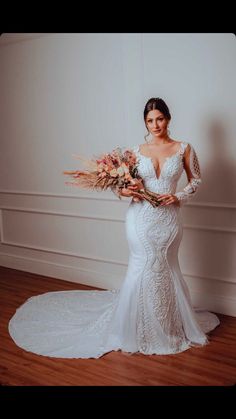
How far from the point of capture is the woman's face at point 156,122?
328 centimetres

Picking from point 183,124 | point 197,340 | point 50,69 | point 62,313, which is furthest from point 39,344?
point 50,69

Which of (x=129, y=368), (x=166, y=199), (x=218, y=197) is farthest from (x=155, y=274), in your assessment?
(x=218, y=197)

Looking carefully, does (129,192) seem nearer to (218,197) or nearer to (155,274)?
(155,274)

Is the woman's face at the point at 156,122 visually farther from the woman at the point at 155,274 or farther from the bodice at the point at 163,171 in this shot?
the bodice at the point at 163,171

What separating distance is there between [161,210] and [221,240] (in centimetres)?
95

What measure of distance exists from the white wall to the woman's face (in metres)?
0.76

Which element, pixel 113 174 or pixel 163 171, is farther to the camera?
pixel 163 171

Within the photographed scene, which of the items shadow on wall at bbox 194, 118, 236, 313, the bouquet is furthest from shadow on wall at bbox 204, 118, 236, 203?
the bouquet

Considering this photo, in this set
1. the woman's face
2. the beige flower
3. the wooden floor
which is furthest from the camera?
the woman's face

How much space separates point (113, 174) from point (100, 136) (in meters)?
1.62

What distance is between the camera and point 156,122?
330 centimetres

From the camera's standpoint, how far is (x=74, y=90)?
15.8 feet

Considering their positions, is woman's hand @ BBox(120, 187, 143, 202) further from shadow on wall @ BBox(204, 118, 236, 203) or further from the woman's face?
shadow on wall @ BBox(204, 118, 236, 203)

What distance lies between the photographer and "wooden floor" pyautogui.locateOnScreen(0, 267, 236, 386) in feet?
9.49
